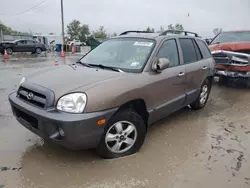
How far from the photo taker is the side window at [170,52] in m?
3.70

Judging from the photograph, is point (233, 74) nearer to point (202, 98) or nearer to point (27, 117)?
point (202, 98)

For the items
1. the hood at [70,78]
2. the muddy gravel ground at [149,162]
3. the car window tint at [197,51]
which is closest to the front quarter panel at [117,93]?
the hood at [70,78]

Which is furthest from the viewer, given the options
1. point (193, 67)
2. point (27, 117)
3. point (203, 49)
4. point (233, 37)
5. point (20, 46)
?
point (20, 46)

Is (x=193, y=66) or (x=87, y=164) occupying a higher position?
(x=193, y=66)

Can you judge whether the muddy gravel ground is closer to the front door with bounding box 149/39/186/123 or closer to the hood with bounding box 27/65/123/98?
the front door with bounding box 149/39/186/123

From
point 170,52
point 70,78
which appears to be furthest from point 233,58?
point 70,78

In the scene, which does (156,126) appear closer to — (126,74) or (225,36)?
(126,74)

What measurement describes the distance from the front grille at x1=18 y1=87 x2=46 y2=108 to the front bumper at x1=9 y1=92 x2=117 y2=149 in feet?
0.22

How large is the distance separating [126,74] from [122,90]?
34 centimetres

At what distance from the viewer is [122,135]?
305cm

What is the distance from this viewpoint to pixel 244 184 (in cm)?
268

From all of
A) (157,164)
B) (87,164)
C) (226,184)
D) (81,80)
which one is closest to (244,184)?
(226,184)

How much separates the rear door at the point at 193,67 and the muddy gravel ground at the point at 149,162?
0.68 m

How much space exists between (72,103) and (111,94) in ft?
1.55
